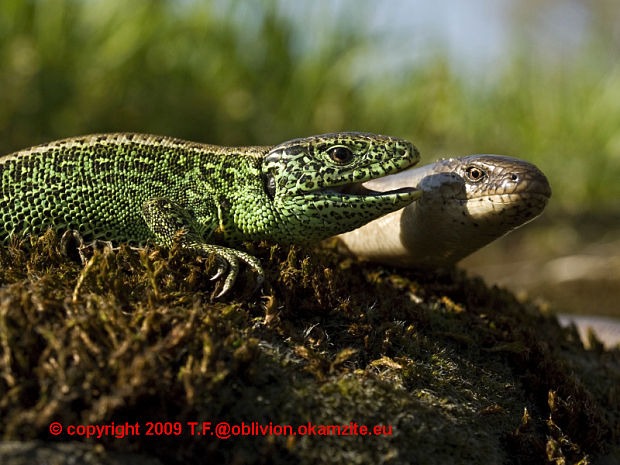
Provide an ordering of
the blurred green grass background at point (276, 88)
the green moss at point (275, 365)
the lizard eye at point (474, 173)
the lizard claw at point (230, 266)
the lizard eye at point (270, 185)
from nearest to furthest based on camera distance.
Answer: the green moss at point (275, 365) < the lizard claw at point (230, 266) < the lizard eye at point (270, 185) < the lizard eye at point (474, 173) < the blurred green grass background at point (276, 88)

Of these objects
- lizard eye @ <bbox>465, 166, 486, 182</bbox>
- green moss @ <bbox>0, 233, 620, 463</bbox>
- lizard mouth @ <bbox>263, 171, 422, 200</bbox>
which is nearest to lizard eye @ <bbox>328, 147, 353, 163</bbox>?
lizard mouth @ <bbox>263, 171, 422, 200</bbox>

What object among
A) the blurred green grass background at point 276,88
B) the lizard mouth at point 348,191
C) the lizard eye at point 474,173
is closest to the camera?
the lizard mouth at point 348,191

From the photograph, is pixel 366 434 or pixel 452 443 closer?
pixel 366 434

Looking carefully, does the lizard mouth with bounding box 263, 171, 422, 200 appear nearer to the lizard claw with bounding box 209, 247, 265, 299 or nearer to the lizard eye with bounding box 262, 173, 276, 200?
the lizard eye with bounding box 262, 173, 276, 200

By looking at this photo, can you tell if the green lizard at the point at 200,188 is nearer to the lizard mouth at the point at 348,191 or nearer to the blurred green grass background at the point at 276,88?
the lizard mouth at the point at 348,191

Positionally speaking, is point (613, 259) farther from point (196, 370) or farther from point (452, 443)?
point (196, 370)

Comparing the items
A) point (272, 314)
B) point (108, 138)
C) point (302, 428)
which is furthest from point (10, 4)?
point (302, 428)

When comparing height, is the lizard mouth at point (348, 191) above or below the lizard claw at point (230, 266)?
above

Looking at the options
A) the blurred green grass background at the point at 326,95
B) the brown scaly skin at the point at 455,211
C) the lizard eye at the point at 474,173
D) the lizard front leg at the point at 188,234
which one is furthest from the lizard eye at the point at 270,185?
the blurred green grass background at the point at 326,95
